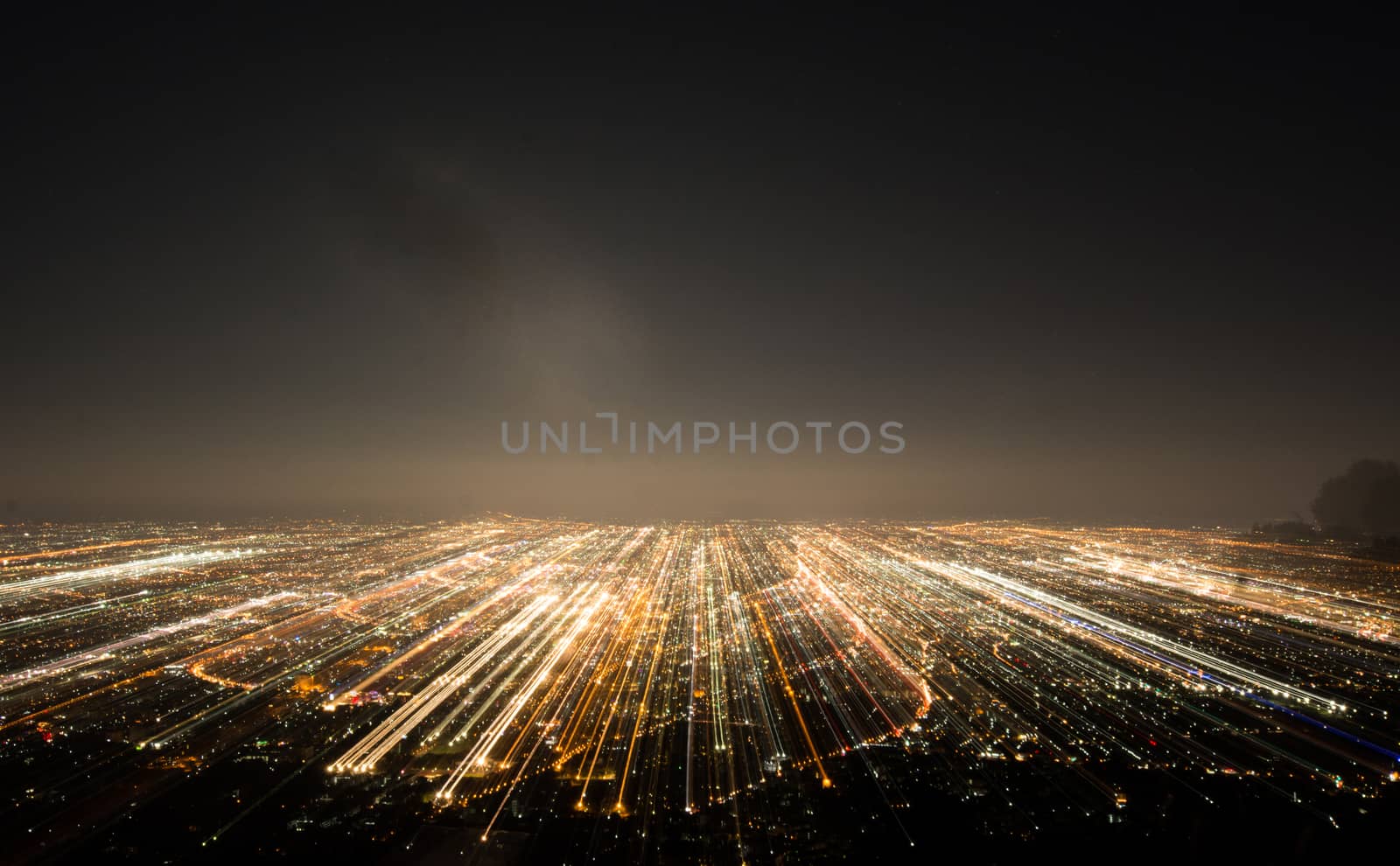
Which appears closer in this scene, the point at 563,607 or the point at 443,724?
the point at 443,724

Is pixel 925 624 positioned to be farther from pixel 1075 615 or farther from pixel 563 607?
pixel 563 607

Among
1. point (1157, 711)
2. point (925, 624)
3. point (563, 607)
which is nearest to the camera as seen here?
point (1157, 711)

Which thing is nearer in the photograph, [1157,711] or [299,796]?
[299,796]

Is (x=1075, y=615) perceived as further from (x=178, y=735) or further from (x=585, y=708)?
(x=178, y=735)

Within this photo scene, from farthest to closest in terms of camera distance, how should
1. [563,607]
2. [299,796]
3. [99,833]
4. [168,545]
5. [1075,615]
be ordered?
[168,545] < [563,607] < [1075,615] < [299,796] < [99,833]

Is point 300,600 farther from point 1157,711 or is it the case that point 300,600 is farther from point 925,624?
point 1157,711

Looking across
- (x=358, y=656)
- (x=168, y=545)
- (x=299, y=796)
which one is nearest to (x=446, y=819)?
(x=299, y=796)

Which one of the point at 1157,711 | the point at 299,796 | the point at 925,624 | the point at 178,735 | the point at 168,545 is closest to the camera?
the point at 299,796

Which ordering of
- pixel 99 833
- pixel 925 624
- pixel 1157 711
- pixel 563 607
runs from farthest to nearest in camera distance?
1. pixel 563 607
2. pixel 925 624
3. pixel 1157 711
4. pixel 99 833

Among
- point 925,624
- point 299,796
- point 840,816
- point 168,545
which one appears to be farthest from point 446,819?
point 168,545
